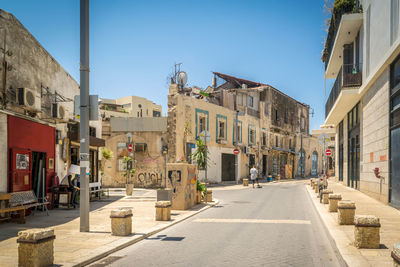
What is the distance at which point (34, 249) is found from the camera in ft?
17.3

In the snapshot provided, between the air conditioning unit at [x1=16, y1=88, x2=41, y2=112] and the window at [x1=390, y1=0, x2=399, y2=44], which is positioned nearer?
the air conditioning unit at [x1=16, y1=88, x2=41, y2=112]

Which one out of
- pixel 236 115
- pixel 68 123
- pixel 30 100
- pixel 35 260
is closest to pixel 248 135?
pixel 236 115

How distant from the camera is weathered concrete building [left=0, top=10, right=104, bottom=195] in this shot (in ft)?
34.0

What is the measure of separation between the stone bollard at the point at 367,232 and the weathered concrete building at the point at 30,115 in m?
9.18

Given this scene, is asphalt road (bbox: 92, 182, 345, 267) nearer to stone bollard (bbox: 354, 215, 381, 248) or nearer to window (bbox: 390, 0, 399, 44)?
stone bollard (bbox: 354, 215, 381, 248)

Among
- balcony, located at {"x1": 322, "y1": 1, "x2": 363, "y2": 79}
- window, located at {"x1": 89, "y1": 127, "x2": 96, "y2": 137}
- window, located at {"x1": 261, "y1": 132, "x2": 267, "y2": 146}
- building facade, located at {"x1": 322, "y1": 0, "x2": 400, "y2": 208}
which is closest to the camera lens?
building facade, located at {"x1": 322, "y1": 0, "x2": 400, "y2": 208}

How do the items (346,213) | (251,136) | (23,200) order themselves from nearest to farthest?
(346,213) → (23,200) → (251,136)

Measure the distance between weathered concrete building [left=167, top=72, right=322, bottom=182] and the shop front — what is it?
13079 mm

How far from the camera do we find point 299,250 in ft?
22.0

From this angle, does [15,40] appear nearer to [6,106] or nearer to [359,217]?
[6,106]

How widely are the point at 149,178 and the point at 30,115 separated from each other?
50.3 feet

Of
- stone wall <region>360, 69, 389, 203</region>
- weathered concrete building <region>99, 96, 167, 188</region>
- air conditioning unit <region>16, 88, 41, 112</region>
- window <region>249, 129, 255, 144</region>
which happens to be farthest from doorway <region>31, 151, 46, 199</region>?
window <region>249, 129, 255, 144</region>

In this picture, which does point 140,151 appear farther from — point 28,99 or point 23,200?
point 23,200

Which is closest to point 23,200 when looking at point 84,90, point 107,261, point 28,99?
point 28,99
